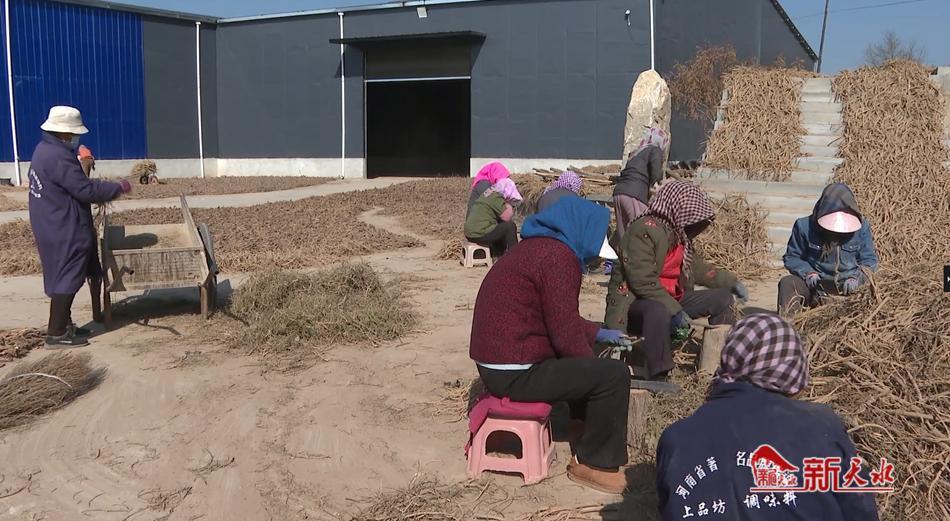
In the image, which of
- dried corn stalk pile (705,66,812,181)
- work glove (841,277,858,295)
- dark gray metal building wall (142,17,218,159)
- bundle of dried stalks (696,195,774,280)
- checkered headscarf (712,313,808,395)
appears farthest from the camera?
dark gray metal building wall (142,17,218,159)

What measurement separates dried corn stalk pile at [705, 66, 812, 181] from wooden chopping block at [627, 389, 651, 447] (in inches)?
264

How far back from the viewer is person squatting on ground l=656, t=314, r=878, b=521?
7.43 ft

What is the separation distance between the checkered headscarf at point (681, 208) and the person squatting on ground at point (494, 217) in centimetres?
423

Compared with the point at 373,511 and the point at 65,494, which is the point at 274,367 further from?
the point at 373,511

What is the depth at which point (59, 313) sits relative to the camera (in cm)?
613

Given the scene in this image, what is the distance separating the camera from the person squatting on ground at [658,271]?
473 cm

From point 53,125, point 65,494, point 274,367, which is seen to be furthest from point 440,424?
point 53,125

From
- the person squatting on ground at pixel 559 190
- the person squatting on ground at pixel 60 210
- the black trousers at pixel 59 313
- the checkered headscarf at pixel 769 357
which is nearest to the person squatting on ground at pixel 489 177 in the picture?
the person squatting on ground at pixel 559 190

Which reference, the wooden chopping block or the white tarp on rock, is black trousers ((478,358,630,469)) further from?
the white tarp on rock

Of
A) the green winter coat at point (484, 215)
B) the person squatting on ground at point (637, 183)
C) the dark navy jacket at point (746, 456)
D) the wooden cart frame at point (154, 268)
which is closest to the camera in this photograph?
the dark navy jacket at point (746, 456)

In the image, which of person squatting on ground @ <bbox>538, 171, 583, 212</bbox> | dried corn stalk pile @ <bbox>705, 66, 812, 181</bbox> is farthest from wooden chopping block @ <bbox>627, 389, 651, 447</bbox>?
dried corn stalk pile @ <bbox>705, 66, 812, 181</bbox>

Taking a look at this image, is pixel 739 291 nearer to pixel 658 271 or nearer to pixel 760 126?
pixel 658 271

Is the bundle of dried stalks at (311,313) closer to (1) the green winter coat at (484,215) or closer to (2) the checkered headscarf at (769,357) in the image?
(1) the green winter coat at (484,215)

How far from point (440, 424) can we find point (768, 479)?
2.74m
